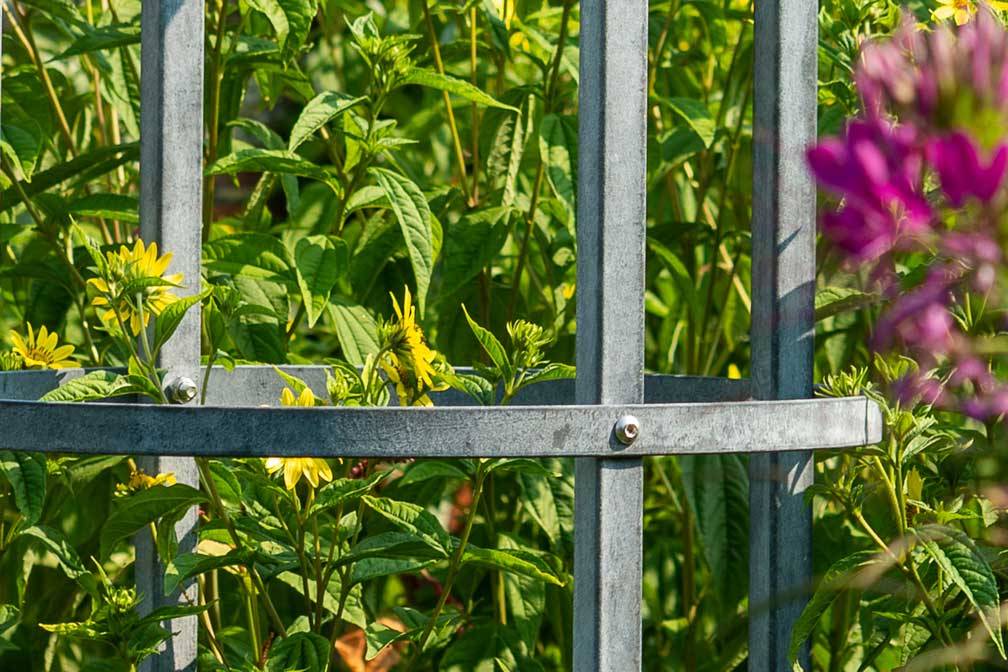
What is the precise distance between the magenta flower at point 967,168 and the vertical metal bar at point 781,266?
592 millimetres

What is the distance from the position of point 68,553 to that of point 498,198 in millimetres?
582

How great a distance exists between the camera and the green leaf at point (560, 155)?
136 cm

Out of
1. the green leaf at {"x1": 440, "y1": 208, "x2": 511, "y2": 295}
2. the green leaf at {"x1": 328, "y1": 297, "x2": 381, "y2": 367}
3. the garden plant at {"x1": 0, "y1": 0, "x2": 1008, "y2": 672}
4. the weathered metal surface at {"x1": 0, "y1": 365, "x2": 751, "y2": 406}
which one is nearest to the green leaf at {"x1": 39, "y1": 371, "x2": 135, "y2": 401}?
the garden plant at {"x1": 0, "y1": 0, "x2": 1008, "y2": 672}

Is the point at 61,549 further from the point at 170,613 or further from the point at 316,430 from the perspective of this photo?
the point at 316,430

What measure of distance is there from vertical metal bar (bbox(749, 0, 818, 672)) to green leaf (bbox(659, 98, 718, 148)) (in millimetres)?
240

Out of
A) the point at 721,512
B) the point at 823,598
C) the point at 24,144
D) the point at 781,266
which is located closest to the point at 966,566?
the point at 823,598

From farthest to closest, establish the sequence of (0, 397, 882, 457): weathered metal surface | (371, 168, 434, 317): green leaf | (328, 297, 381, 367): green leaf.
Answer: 1. (328, 297, 381, 367): green leaf
2. (371, 168, 434, 317): green leaf
3. (0, 397, 882, 457): weathered metal surface

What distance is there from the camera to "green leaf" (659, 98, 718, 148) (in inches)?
53.8

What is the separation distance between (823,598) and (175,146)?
597 millimetres

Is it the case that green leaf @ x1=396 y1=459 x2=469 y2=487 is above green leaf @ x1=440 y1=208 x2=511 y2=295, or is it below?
below

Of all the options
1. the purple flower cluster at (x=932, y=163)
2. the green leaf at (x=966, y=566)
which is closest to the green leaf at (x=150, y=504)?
the green leaf at (x=966, y=566)

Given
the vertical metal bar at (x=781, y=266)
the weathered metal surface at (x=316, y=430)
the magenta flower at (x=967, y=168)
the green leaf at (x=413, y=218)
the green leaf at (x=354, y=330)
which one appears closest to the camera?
the magenta flower at (x=967, y=168)

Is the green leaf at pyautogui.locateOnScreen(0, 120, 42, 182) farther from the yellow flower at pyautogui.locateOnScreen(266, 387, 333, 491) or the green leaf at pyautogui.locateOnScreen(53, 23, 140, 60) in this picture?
the yellow flower at pyautogui.locateOnScreen(266, 387, 333, 491)

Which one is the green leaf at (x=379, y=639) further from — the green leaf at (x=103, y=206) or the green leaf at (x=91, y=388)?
the green leaf at (x=103, y=206)
